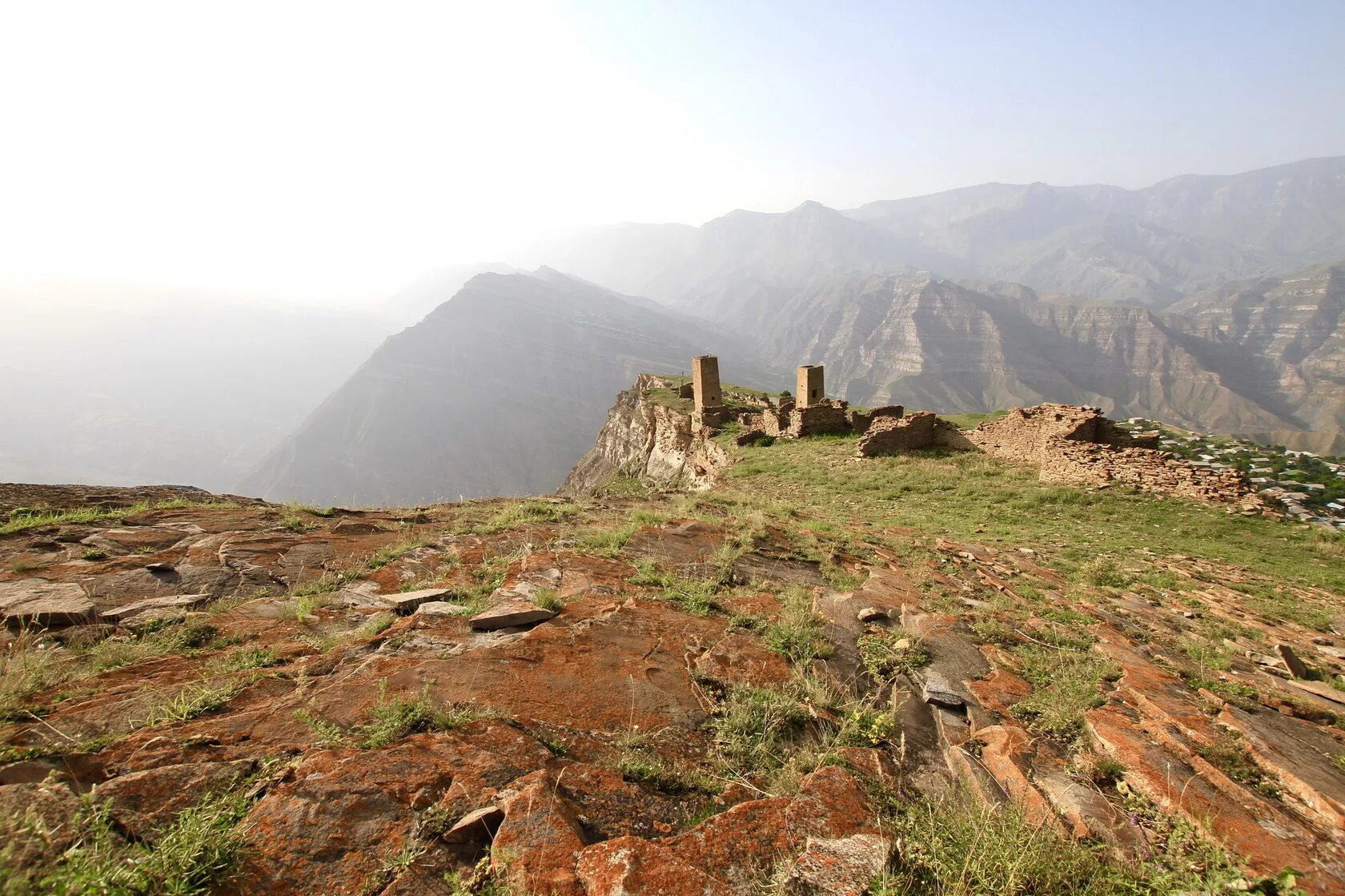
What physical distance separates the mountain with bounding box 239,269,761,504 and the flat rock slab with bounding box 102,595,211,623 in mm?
113635

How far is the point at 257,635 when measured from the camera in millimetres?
4340

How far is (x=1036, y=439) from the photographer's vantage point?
15930 mm

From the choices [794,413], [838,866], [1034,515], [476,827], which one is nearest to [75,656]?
[476,827]

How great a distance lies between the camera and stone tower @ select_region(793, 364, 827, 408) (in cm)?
2325

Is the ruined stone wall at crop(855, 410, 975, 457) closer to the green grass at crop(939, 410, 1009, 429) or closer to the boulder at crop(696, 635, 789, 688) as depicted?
the green grass at crop(939, 410, 1009, 429)

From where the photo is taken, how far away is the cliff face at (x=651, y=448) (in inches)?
967

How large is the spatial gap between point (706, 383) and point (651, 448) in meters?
8.71

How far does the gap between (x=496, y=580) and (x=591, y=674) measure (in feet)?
7.05

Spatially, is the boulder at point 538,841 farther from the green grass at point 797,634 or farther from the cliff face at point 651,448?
the cliff face at point 651,448

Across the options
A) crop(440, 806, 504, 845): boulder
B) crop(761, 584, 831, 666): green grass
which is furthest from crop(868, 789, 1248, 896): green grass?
crop(440, 806, 504, 845): boulder

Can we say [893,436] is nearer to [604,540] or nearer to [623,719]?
[604,540]

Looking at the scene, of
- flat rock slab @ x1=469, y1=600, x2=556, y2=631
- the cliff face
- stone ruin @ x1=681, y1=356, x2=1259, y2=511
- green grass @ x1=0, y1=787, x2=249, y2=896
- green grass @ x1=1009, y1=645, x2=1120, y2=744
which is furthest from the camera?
the cliff face

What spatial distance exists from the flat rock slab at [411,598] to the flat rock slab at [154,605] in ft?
4.99

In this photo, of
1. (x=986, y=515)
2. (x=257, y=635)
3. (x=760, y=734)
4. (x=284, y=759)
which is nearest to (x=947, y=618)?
(x=760, y=734)
